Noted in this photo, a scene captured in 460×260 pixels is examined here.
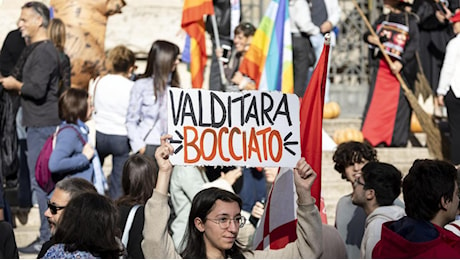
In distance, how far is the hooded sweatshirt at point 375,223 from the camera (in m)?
6.37

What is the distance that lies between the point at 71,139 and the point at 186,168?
0.89 m

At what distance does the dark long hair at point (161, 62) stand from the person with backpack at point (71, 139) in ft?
2.46

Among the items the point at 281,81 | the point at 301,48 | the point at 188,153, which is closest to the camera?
the point at 188,153

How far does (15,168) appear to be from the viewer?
10141 millimetres

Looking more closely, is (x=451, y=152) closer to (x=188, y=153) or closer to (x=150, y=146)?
(x=150, y=146)

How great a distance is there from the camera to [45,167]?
9.16 metres

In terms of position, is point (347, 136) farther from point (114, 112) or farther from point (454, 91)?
point (114, 112)

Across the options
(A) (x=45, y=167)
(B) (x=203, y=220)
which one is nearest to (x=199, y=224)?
(B) (x=203, y=220)

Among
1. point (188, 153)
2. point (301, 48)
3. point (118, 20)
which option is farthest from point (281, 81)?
point (188, 153)

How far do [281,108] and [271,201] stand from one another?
822 mm

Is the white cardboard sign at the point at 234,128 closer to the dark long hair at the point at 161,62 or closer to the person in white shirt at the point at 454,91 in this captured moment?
the dark long hair at the point at 161,62

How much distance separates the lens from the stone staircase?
1112 centimetres

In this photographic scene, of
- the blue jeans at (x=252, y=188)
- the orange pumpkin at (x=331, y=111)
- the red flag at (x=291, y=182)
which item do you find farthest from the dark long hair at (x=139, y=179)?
the orange pumpkin at (x=331, y=111)

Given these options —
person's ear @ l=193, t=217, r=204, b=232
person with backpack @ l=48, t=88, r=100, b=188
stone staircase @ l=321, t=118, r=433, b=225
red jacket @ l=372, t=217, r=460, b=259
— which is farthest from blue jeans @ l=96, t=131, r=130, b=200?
red jacket @ l=372, t=217, r=460, b=259
